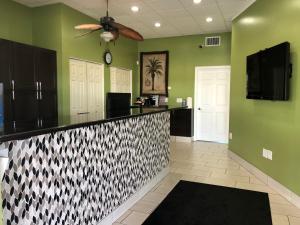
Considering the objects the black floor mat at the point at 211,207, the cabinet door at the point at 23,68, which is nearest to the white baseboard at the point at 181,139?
the black floor mat at the point at 211,207

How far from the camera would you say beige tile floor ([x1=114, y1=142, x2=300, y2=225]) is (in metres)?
2.77

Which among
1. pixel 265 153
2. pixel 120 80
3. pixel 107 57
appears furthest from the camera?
pixel 120 80

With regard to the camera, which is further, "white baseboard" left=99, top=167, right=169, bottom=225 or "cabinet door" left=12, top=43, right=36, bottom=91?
"cabinet door" left=12, top=43, right=36, bottom=91

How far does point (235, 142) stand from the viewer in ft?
16.9

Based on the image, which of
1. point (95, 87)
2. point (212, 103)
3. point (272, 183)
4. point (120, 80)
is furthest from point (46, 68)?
point (212, 103)

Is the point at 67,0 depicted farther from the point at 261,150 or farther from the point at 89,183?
the point at 261,150

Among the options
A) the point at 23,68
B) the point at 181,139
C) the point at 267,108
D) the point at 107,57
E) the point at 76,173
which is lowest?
the point at 181,139

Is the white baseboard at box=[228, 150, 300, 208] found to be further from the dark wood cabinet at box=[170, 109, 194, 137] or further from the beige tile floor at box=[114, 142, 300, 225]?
the dark wood cabinet at box=[170, 109, 194, 137]

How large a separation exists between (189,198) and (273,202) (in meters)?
1.06

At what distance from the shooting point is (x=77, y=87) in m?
5.14

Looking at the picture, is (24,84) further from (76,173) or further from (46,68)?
(76,173)

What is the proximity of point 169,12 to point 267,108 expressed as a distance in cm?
276

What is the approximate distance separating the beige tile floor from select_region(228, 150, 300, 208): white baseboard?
6 centimetres

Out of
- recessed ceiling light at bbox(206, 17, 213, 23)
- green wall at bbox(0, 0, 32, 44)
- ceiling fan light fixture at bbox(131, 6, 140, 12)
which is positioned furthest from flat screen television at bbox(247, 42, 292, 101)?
green wall at bbox(0, 0, 32, 44)
